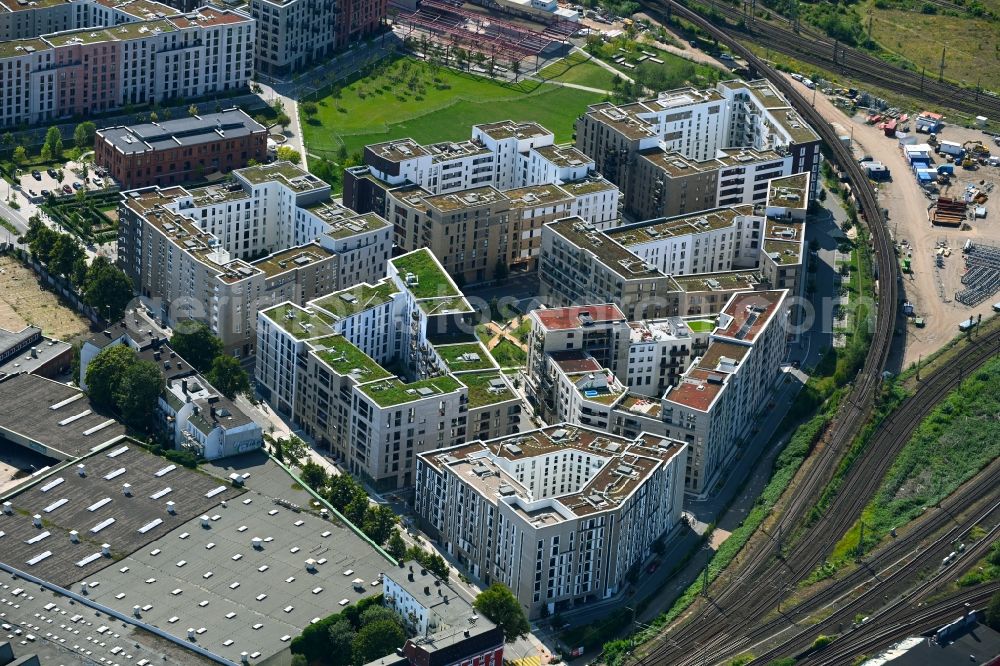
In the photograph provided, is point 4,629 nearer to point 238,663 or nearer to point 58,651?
point 58,651

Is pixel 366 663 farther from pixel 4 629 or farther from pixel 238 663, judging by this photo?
pixel 4 629

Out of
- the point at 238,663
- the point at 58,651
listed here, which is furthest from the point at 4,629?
the point at 238,663

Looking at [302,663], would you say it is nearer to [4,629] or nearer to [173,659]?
[173,659]

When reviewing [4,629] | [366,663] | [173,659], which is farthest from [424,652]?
[4,629]

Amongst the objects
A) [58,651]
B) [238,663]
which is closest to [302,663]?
[238,663]

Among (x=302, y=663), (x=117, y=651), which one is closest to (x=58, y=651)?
(x=117, y=651)
